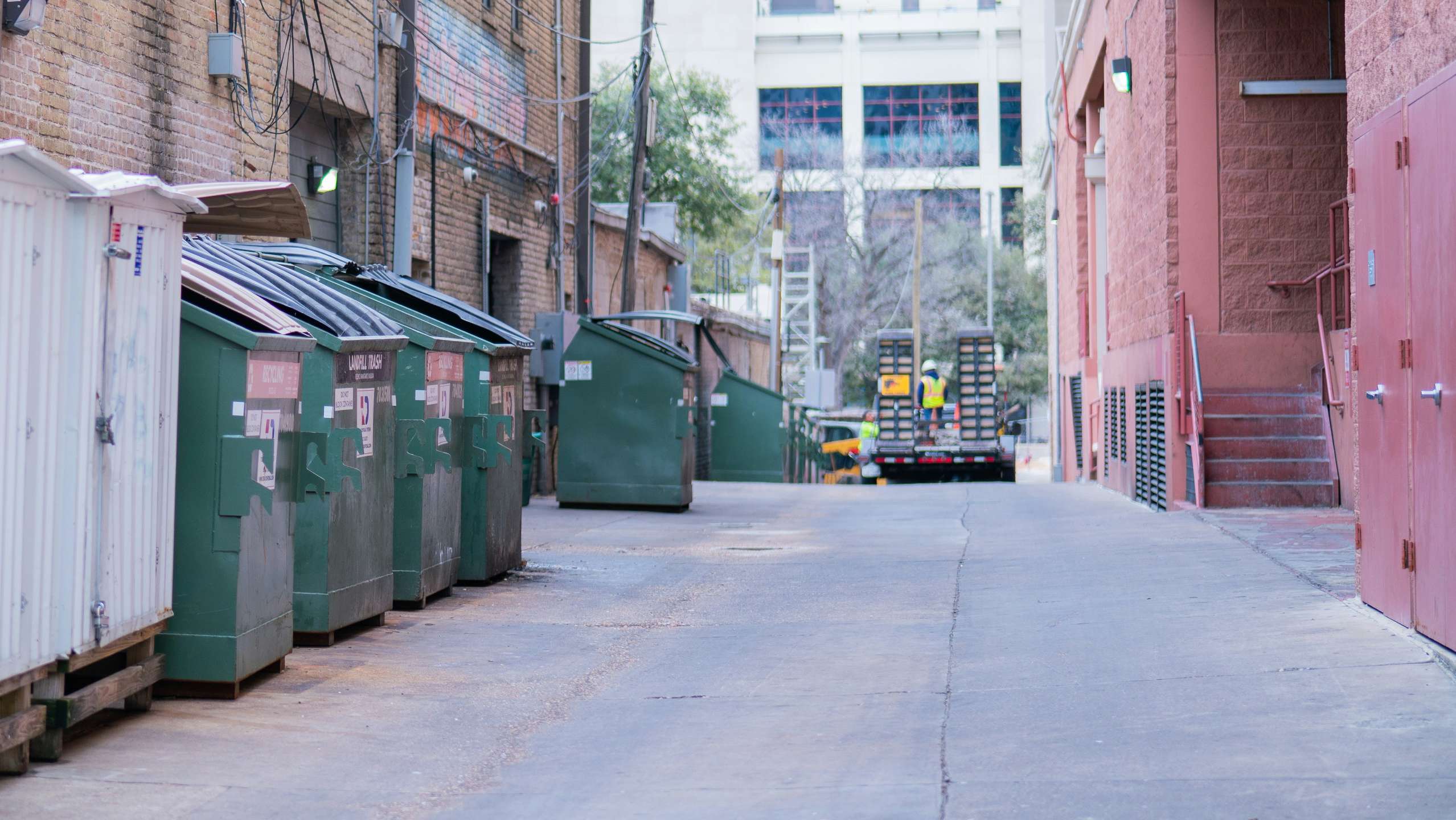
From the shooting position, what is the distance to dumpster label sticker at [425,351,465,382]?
8.88 metres

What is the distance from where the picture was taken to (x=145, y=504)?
564 centimetres

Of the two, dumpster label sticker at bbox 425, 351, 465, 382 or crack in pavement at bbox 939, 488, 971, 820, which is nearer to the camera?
crack in pavement at bbox 939, 488, 971, 820

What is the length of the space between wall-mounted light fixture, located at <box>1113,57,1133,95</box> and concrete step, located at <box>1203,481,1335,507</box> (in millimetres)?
5085

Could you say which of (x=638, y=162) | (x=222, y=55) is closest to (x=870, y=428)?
(x=638, y=162)

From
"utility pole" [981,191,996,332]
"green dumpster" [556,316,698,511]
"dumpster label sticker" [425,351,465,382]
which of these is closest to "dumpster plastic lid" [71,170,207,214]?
"dumpster label sticker" [425,351,465,382]

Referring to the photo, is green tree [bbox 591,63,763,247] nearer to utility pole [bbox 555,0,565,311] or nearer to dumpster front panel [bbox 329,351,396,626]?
utility pole [bbox 555,0,565,311]

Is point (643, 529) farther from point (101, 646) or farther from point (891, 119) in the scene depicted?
point (891, 119)

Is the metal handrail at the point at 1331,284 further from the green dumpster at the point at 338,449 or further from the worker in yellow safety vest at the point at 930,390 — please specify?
the worker in yellow safety vest at the point at 930,390

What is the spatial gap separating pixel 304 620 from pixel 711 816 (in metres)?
→ 3.45

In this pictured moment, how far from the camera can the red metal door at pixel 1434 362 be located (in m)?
5.98

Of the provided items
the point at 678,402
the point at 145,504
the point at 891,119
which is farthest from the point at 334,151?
the point at 891,119

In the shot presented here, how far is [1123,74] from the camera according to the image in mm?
15602

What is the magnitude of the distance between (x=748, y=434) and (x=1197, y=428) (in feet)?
Answer: 45.1

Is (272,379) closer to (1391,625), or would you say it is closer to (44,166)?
(44,166)
